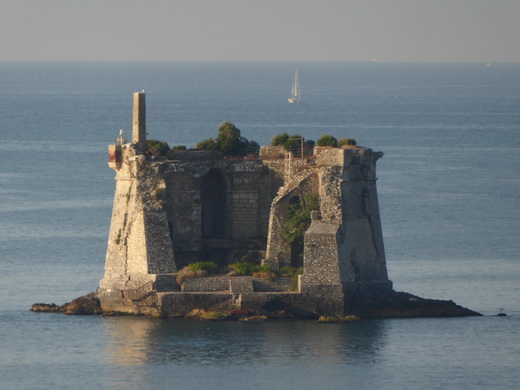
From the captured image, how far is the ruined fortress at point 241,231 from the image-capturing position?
66.7m

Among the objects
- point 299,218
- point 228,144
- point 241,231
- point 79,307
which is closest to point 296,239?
point 299,218

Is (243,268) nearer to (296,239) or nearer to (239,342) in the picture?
(296,239)

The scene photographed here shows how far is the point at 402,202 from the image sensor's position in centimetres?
10475

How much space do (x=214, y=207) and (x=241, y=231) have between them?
176 cm

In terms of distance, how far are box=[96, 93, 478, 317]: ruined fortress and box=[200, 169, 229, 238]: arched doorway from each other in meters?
0.04

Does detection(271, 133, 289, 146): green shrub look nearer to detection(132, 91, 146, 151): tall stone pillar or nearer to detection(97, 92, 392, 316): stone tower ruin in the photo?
detection(97, 92, 392, 316): stone tower ruin

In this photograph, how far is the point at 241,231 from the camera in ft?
240

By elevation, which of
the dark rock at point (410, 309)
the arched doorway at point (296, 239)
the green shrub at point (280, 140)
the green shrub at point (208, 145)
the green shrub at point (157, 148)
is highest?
the green shrub at point (280, 140)

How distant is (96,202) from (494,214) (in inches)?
874

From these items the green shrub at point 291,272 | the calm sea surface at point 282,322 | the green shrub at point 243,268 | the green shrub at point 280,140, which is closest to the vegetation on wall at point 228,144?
the green shrub at point 280,140

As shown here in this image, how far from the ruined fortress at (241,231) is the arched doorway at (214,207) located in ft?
0.13

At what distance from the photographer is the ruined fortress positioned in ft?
219

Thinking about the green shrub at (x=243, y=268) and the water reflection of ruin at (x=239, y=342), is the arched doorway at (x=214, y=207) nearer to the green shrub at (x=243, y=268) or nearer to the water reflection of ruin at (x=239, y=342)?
the green shrub at (x=243, y=268)

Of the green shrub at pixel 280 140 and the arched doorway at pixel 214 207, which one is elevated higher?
the green shrub at pixel 280 140
